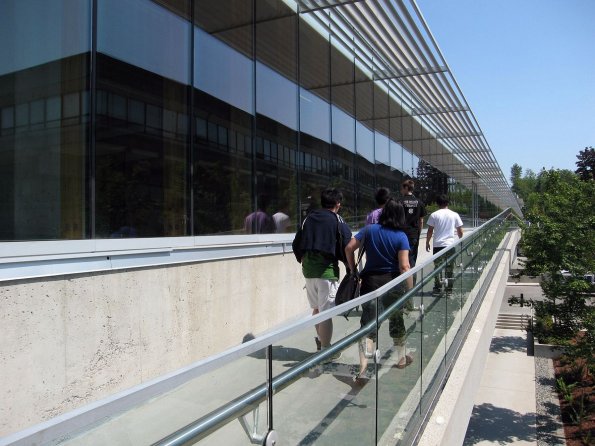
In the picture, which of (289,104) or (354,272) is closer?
(354,272)

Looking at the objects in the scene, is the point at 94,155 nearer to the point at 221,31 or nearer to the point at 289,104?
the point at 221,31

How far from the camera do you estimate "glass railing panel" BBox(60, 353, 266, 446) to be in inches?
48.5

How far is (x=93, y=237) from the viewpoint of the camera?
4723 millimetres

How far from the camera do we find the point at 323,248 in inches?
199

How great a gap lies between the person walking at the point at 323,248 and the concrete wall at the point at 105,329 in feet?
4.47

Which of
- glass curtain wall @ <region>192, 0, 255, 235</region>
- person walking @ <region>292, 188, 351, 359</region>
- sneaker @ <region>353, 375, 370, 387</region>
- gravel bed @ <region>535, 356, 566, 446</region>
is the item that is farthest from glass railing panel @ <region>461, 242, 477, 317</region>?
gravel bed @ <region>535, 356, 566, 446</region>

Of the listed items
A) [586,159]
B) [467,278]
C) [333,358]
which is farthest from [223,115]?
[586,159]

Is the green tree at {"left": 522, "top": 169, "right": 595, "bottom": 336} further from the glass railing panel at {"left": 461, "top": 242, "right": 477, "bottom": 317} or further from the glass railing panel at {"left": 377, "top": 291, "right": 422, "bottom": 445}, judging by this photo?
the glass railing panel at {"left": 377, "top": 291, "right": 422, "bottom": 445}

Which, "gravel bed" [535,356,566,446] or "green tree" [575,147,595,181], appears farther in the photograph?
"green tree" [575,147,595,181]

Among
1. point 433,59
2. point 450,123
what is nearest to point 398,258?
point 433,59

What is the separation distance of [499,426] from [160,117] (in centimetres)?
2056

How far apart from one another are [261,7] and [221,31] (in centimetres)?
178

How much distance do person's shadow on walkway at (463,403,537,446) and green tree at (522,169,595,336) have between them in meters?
4.89

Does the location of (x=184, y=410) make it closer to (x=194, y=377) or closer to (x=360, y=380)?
(x=194, y=377)
